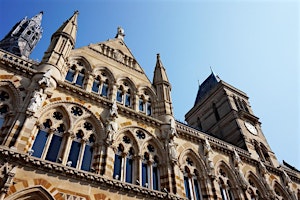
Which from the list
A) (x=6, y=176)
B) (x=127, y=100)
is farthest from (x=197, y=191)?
(x=6, y=176)

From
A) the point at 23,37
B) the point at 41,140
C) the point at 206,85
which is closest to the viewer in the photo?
the point at 41,140

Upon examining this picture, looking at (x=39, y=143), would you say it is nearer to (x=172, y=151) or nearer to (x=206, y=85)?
(x=172, y=151)

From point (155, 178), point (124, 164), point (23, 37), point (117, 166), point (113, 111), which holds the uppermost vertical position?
point (23, 37)

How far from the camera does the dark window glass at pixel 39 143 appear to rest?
31.3 ft

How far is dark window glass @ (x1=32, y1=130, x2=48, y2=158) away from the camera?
31.3 ft

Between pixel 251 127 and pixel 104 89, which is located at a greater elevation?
pixel 251 127

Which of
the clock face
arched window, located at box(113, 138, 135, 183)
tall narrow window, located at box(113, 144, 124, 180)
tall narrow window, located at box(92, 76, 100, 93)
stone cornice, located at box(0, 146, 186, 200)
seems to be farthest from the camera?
the clock face

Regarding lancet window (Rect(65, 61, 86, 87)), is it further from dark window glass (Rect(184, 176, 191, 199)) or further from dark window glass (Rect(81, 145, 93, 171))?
dark window glass (Rect(184, 176, 191, 199))

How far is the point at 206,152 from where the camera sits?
48.2ft

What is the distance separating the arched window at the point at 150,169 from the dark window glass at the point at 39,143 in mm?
4808

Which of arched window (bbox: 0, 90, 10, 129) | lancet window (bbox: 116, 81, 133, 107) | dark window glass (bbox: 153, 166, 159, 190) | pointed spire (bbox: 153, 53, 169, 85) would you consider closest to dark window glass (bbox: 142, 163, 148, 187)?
dark window glass (bbox: 153, 166, 159, 190)

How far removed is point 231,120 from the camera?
22.6 metres

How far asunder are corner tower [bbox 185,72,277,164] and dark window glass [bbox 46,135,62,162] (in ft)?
48.8

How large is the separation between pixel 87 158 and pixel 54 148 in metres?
1.47
